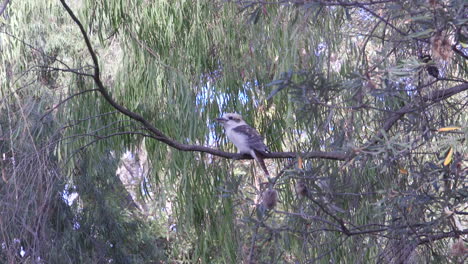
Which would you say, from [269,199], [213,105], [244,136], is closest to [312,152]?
[269,199]

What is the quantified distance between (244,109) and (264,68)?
205 mm

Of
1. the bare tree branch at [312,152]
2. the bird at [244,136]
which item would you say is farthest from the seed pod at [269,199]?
the bird at [244,136]

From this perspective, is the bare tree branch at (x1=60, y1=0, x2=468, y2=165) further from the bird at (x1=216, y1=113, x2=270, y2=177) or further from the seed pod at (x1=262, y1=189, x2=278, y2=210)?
the seed pod at (x1=262, y1=189, x2=278, y2=210)

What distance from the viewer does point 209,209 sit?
10.4 ft

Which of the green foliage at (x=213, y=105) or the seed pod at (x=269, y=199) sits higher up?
the green foliage at (x=213, y=105)

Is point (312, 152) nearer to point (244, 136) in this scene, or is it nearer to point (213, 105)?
point (244, 136)

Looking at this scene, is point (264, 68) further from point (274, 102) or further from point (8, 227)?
point (8, 227)

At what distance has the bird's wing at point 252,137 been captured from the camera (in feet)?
9.73

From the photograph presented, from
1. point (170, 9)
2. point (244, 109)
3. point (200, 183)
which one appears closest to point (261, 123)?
point (244, 109)

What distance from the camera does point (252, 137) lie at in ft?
9.91

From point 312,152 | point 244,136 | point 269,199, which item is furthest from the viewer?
point 244,136

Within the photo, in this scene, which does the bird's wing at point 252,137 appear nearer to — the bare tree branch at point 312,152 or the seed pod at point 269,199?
the bare tree branch at point 312,152

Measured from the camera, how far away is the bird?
9.70ft

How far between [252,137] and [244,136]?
0.04 meters
